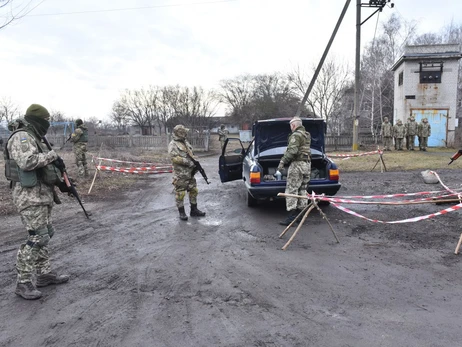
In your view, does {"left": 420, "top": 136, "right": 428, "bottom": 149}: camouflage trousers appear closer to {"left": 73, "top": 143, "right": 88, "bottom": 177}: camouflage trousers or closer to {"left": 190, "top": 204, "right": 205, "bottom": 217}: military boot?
{"left": 190, "top": 204, "right": 205, "bottom": 217}: military boot

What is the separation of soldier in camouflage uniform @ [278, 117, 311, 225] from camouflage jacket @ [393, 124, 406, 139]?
48.3 feet

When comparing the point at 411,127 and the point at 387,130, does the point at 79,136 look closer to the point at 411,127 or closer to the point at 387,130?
the point at 387,130

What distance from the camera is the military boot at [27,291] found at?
3.46 meters

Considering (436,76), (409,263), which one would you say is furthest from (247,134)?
(409,263)

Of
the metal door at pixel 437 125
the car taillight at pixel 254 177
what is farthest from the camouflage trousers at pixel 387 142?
the car taillight at pixel 254 177

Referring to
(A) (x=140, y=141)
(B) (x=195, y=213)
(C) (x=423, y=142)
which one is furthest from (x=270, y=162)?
(A) (x=140, y=141)

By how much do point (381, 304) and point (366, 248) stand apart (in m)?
1.64

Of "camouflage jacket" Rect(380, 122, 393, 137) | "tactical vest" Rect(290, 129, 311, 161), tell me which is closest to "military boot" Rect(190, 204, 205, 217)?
"tactical vest" Rect(290, 129, 311, 161)

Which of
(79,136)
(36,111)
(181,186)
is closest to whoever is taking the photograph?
(36,111)

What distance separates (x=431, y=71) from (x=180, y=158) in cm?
2031

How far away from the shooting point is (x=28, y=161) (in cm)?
339

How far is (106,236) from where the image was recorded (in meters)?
5.61

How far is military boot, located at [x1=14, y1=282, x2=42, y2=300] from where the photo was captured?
11.3 ft

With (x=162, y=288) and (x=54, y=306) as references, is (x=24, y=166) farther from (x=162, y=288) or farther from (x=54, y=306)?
(x=162, y=288)
